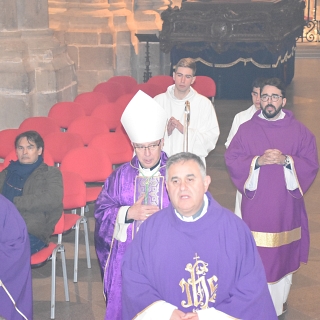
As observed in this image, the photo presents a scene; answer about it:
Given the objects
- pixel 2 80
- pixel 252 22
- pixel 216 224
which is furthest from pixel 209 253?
pixel 252 22

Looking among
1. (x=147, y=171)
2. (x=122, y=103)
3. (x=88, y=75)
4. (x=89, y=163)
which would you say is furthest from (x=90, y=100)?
(x=147, y=171)

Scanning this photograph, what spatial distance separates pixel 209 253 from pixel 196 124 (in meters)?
3.20

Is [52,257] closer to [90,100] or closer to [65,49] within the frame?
[90,100]

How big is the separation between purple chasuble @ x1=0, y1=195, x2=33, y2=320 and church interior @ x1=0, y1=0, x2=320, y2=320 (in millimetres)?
1062

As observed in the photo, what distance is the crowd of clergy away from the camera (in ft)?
12.9

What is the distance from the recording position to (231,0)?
16.9 m

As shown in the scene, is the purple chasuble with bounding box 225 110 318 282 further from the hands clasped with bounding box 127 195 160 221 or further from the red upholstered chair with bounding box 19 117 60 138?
the red upholstered chair with bounding box 19 117 60 138

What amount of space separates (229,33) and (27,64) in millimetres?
6186

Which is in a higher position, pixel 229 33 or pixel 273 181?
pixel 229 33

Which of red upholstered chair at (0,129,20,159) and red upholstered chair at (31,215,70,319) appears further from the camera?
red upholstered chair at (0,129,20,159)

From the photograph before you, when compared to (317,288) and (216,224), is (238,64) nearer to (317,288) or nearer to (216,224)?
(317,288)

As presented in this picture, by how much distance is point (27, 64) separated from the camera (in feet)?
35.0

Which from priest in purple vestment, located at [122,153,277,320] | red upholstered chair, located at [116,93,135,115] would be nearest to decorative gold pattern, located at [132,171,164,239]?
priest in purple vestment, located at [122,153,277,320]

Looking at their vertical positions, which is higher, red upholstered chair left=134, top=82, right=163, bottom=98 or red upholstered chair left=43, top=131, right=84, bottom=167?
red upholstered chair left=134, top=82, right=163, bottom=98
